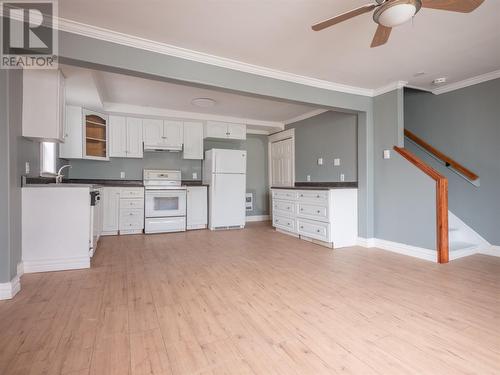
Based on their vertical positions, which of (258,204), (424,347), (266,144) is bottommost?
(424,347)

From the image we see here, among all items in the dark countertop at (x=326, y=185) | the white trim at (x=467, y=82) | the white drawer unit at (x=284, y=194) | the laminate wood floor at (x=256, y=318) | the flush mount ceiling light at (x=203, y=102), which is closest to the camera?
the laminate wood floor at (x=256, y=318)

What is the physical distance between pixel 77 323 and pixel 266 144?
570 cm

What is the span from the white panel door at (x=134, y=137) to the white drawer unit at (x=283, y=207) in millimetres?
2848

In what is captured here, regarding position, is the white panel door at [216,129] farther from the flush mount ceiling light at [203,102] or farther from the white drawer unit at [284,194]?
the white drawer unit at [284,194]

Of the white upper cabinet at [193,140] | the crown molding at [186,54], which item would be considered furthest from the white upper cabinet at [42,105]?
the white upper cabinet at [193,140]

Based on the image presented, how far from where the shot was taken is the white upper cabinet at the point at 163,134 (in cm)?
Answer: 523

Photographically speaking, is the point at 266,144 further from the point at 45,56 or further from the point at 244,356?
the point at 244,356

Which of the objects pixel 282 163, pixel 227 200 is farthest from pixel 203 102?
pixel 282 163

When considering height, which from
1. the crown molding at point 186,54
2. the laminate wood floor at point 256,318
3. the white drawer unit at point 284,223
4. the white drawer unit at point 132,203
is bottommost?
the laminate wood floor at point 256,318

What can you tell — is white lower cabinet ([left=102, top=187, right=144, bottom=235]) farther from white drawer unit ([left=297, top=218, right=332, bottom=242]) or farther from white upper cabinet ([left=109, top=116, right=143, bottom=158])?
white drawer unit ([left=297, top=218, right=332, bottom=242])

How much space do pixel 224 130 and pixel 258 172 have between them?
1.59 metres

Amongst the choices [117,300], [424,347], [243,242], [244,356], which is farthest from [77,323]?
[243,242]

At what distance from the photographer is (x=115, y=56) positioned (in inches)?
99.9

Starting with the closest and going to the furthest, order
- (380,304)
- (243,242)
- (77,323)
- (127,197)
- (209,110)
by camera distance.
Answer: (77,323), (380,304), (243,242), (127,197), (209,110)
